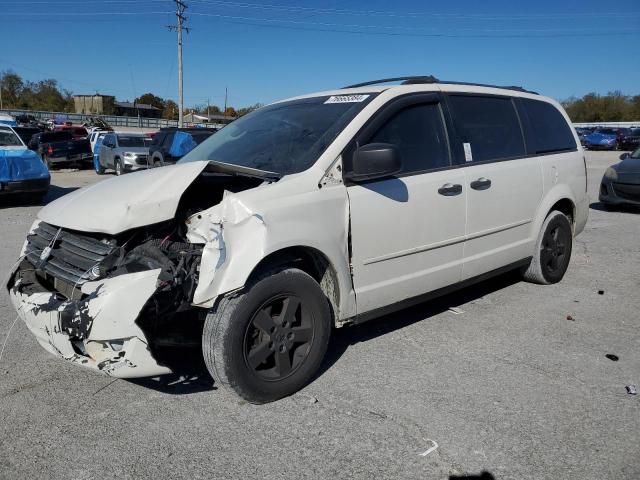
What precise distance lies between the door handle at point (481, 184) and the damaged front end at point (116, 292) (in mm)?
1736

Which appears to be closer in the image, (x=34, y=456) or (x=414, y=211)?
(x=34, y=456)

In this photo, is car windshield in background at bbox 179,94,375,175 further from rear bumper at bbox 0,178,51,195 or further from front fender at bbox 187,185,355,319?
rear bumper at bbox 0,178,51,195

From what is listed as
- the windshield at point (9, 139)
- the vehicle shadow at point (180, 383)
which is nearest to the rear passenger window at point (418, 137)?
the vehicle shadow at point (180, 383)

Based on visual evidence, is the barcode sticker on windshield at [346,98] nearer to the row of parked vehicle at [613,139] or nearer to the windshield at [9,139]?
the windshield at [9,139]

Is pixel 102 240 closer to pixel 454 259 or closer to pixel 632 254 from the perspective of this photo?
pixel 454 259

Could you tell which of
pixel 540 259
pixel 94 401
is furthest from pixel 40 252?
pixel 540 259

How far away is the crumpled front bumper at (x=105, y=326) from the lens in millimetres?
2680

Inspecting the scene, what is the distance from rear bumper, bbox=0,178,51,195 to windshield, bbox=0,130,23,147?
111cm

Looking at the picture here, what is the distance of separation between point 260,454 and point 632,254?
619cm

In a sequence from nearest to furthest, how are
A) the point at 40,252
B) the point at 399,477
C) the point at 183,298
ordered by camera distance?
1. the point at 399,477
2. the point at 183,298
3. the point at 40,252

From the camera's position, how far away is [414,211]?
146 inches

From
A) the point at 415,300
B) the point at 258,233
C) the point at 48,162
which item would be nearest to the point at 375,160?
the point at 258,233

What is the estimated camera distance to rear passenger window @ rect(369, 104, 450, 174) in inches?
148

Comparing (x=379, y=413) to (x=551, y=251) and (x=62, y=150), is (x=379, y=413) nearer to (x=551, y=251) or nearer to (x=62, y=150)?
(x=551, y=251)
